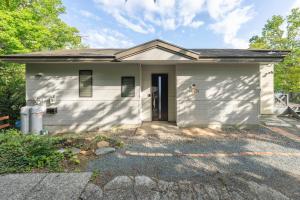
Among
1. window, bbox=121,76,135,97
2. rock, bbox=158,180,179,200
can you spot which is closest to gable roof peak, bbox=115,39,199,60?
window, bbox=121,76,135,97

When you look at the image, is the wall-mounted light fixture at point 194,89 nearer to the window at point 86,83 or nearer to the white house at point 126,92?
the white house at point 126,92

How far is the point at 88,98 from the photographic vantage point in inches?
301

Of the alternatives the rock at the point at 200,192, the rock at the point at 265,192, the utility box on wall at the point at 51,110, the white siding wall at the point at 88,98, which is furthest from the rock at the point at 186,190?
the utility box on wall at the point at 51,110

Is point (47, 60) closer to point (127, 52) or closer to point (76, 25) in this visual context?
point (127, 52)

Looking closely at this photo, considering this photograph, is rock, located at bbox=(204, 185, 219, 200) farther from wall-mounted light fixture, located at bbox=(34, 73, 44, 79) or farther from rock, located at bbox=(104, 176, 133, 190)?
wall-mounted light fixture, located at bbox=(34, 73, 44, 79)

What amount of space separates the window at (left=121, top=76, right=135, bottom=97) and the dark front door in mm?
1242

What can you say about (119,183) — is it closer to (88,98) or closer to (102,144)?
(102,144)

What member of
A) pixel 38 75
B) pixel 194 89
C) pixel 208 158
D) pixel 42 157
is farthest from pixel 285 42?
pixel 42 157

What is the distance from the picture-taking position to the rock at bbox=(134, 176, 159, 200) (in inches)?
107

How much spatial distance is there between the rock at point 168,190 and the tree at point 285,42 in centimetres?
1569

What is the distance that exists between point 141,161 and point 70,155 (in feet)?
5.85

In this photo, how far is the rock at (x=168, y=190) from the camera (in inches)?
107

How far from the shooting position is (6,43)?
10555 mm

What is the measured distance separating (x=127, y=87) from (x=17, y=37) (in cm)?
964
